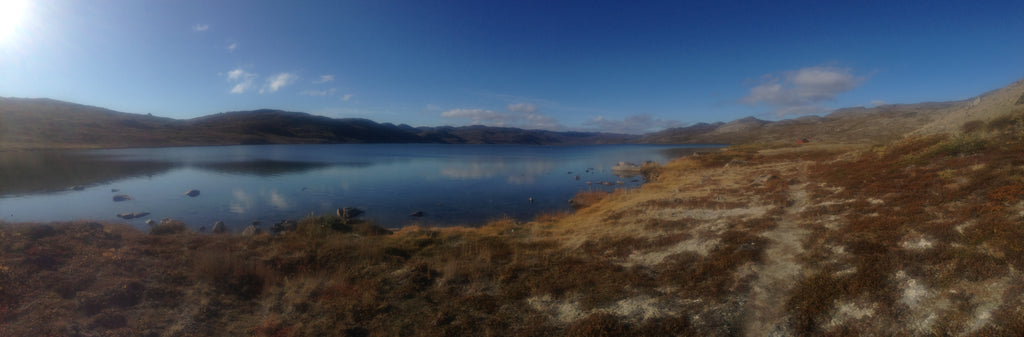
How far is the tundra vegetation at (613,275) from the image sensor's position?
7266mm

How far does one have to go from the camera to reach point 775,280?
891 centimetres

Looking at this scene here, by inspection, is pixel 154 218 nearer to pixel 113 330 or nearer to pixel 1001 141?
pixel 113 330

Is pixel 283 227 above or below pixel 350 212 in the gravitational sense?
above

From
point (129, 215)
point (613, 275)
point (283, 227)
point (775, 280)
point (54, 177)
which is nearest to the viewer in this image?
point (775, 280)

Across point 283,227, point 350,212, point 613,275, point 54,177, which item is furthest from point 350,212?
point 54,177

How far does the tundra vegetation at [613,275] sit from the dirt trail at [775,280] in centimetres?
5

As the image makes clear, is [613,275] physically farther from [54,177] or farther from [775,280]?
[54,177]

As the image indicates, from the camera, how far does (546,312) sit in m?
8.81

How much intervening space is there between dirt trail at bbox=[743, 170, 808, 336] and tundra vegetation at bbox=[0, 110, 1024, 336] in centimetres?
5

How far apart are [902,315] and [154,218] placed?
38.9 metres

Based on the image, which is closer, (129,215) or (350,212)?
(129,215)

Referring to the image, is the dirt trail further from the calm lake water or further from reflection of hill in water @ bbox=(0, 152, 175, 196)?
reflection of hill in water @ bbox=(0, 152, 175, 196)

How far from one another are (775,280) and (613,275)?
3.95 metres

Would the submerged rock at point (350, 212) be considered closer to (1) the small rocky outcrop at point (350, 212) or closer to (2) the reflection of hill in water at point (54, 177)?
(1) the small rocky outcrop at point (350, 212)
